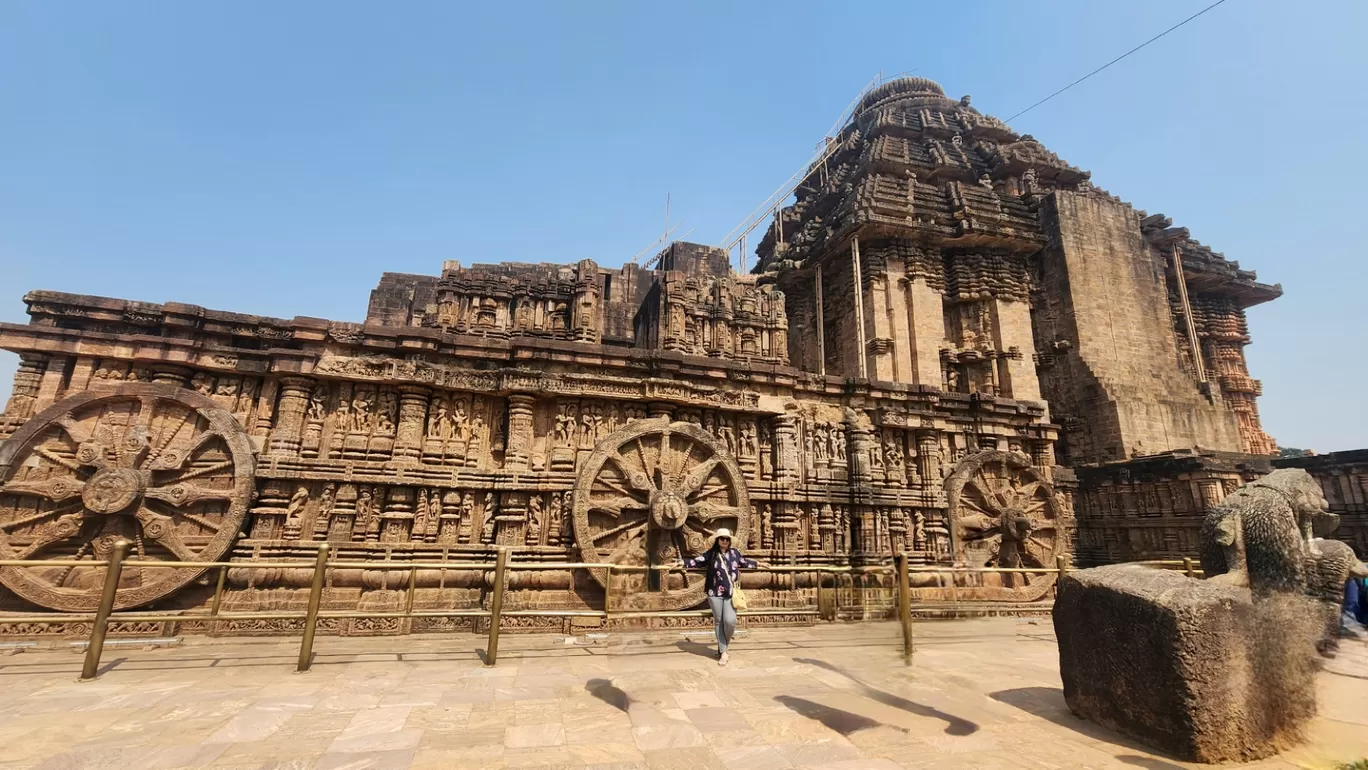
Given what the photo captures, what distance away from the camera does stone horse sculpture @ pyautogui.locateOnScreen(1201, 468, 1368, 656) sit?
5.55 meters

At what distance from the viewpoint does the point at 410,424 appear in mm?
9383

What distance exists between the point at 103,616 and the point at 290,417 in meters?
3.69

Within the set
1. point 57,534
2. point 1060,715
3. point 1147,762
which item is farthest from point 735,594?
point 57,534

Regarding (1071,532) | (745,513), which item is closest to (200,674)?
(745,513)

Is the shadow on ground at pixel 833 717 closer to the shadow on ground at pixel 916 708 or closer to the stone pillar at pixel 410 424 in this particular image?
the shadow on ground at pixel 916 708

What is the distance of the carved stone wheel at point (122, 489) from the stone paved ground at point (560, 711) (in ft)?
4.98

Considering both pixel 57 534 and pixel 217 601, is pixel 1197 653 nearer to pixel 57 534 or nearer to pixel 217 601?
pixel 217 601

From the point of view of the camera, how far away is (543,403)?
10133 millimetres

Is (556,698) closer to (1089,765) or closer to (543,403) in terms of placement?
(1089,765)

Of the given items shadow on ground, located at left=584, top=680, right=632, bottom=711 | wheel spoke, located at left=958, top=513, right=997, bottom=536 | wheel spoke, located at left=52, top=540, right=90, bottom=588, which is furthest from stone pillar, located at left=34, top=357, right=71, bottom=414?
wheel spoke, located at left=958, top=513, right=997, bottom=536

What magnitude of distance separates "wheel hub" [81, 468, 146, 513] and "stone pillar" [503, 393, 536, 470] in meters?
4.97

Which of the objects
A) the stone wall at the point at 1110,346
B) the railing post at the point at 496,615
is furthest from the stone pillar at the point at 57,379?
the stone wall at the point at 1110,346

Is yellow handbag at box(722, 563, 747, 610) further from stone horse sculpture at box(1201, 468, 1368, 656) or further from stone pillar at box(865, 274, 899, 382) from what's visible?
stone pillar at box(865, 274, 899, 382)

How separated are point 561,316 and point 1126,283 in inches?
1018
